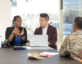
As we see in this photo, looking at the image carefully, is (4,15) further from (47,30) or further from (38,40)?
(38,40)

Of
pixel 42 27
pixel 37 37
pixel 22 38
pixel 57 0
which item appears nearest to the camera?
pixel 37 37

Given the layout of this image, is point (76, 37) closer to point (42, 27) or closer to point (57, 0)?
point (42, 27)

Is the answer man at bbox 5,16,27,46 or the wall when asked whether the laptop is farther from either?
the wall

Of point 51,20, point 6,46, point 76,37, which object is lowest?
point 6,46

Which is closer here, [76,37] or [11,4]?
[76,37]

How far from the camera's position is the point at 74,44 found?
7.73ft

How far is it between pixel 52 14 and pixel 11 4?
1.11 metres

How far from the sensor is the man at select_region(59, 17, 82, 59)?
2.29m

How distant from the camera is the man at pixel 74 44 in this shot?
7.53 feet

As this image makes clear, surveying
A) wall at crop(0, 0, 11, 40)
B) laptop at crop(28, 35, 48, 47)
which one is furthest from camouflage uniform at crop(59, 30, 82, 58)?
wall at crop(0, 0, 11, 40)

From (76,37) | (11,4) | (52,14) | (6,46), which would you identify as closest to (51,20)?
(52,14)

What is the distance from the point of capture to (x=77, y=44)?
2.35m

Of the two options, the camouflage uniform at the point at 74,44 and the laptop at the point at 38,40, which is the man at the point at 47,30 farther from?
the camouflage uniform at the point at 74,44

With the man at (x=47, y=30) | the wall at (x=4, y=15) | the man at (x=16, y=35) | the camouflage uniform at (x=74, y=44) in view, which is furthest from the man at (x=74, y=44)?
the wall at (x=4, y=15)
